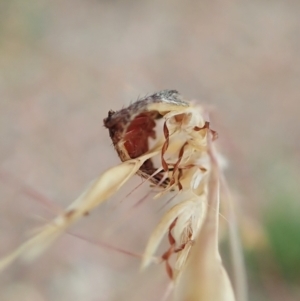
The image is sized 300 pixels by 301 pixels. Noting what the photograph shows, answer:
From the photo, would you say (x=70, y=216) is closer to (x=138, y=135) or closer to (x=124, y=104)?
(x=138, y=135)

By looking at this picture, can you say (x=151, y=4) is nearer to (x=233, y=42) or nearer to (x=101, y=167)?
(x=233, y=42)

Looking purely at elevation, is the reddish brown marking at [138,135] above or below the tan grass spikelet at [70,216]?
above

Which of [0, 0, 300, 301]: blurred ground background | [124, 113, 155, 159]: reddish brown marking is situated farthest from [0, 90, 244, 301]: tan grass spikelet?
[0, 0, 300, 301]: blurred ground background

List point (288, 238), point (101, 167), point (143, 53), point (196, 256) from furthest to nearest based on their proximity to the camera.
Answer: point (143, 53) → point (101, 167) → point (288, 238) → point (196, 256)

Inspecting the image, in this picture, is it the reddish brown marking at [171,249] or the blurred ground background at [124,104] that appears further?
the blurred ground background at [124,104]

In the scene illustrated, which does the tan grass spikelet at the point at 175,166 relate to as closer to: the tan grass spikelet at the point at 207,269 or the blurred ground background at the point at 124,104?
the tan grass spikelet at the point at 207,269

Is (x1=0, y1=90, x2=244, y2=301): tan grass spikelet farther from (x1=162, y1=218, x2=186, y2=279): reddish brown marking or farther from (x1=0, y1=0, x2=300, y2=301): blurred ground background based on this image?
(x1=0, y1=0, x2=300, y2=301): blurred ground background

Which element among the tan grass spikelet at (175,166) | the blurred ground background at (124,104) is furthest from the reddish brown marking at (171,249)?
the blurred ground background at (124,104)

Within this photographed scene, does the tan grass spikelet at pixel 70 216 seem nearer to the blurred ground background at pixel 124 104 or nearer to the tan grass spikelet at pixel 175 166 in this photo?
the tan grass spikelet at pixel 175 166

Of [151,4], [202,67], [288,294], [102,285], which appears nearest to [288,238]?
[288,294]
